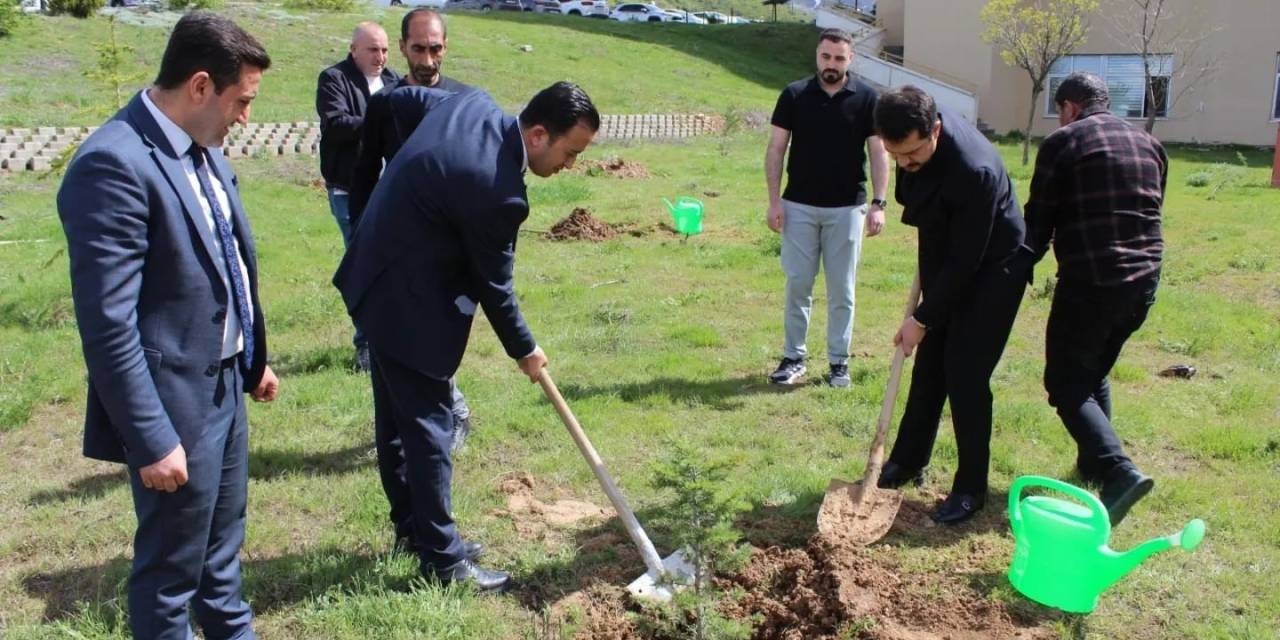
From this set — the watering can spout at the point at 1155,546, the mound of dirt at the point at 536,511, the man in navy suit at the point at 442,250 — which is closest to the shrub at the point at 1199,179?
the watering can spout at the point at 1155,546

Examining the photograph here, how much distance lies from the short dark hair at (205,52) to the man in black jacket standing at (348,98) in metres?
2.62

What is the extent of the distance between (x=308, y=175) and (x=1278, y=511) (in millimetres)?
12179

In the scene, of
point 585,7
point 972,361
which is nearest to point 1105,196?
point 972,361

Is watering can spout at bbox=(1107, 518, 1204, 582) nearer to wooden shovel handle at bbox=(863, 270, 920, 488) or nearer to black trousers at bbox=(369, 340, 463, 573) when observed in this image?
wooden shovel handle at bbox=(863, 270, 920, 488)

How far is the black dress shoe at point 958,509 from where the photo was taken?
4145mm

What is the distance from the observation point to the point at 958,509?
416cm

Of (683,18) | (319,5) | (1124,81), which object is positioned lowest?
(1124,81)

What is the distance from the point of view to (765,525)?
413 cm

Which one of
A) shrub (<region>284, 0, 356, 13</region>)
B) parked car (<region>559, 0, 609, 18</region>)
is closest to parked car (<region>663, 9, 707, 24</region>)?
parked car (<region>559, 0, 609, 18</region>)

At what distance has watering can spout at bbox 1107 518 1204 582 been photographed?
113 inches

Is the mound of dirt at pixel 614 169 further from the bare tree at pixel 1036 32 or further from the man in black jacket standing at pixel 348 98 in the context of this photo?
the man in black jacket standing at pixel 348 98

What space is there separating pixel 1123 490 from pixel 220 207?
3.46m

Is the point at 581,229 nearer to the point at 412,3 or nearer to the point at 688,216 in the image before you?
the point at 688,216

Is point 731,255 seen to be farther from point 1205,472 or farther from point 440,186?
point 440,186
